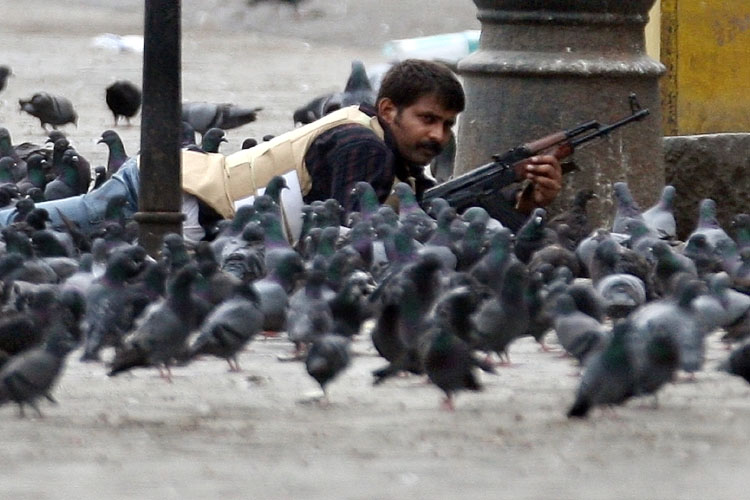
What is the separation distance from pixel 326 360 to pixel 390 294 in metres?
0.83

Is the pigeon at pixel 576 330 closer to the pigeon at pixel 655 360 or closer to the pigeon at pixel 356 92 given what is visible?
the pigeon at pixel 655 360

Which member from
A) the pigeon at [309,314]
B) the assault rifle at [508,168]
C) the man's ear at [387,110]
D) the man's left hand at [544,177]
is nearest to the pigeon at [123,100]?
the assault rifle at [508,168]

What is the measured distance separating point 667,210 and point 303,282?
286 centimetres

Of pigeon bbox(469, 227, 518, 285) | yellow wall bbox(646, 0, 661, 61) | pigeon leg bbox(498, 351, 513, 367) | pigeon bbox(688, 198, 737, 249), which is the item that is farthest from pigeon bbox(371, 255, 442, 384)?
yellow wall bbox(646, 0, 661, 61)

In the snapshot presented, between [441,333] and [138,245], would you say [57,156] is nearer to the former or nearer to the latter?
[138,245]

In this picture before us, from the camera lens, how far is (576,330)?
6.62 m

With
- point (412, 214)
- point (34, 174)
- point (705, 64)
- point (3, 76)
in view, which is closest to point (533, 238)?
point (412, 214)

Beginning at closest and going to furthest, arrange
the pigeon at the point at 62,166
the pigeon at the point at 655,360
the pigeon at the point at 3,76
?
1. the pigeon at the point at 655,360
2. the pigeon at the point at 62,166
3. the pigeon at the point at 3,76

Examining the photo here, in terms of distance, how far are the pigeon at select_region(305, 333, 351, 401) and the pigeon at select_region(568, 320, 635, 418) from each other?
77 cm

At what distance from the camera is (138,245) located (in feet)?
27.2

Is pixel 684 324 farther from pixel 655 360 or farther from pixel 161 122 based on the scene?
pixel 161 122

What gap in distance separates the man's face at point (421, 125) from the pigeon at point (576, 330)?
2.04m

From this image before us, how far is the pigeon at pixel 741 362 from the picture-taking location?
617 cm

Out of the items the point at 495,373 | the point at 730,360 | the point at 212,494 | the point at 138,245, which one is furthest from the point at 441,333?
the point at 138,245
